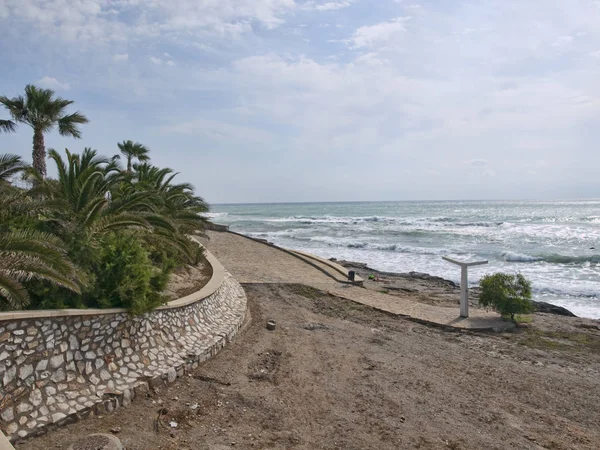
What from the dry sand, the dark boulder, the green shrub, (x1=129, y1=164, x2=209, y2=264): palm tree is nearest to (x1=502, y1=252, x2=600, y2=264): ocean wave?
the dark boulder

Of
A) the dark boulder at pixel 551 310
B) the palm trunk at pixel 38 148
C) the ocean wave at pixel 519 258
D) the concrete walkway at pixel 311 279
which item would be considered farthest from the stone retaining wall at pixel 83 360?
the ocean wave at pixel 519 258

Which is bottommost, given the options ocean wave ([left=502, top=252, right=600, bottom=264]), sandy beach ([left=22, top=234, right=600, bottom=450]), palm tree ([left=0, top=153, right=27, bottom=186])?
ocean wave ([left=502, top=252, right=600, bottom=264])

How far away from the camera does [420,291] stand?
16.6 m

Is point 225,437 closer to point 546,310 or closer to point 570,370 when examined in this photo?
point 570,370

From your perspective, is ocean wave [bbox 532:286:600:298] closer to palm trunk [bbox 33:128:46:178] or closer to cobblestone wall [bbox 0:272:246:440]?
cobblestone wall [bbox 0:272:246:440]

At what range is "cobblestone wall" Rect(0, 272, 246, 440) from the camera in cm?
463

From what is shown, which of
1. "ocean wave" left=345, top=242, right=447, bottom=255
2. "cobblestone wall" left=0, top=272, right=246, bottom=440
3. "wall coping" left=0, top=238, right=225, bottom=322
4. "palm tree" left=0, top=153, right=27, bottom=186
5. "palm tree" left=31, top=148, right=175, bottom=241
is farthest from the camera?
"ocean wave" left=345, top=242, right=447, bottom=255

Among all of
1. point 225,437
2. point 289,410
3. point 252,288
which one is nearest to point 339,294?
point 252,288

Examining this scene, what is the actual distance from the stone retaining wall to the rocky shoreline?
31.1ft

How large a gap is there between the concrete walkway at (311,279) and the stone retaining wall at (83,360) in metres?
6.29

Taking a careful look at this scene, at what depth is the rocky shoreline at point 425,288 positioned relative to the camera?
14.1m

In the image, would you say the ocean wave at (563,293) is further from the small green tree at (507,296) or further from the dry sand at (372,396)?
the dry sand at (372,396)

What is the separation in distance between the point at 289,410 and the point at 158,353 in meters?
2.28

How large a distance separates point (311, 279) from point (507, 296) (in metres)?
6.60
